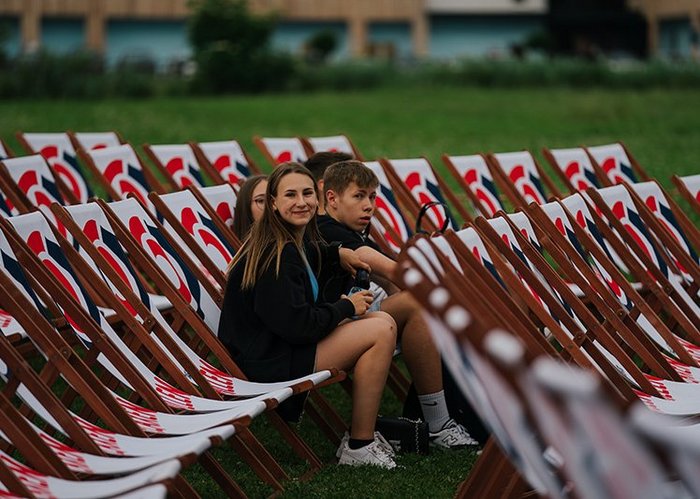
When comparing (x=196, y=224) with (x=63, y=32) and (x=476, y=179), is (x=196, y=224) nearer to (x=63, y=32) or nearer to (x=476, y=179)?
(x=476, y=179)

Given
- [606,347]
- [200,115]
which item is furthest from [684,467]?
[200,115]

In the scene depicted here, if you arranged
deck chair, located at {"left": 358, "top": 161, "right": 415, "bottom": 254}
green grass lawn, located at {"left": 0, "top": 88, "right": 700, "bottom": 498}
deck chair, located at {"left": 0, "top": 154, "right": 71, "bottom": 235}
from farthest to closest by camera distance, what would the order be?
green grass lawn, located at {"left": 0, "top": 88, "right": 700, "bottom": 498} → deck chair, located at {"left": 358, "top": 161, "right": 415, "bottom": 254} → deck chair, located at {"left": 0, "top": 154, "right": 71, "bottom": 235}

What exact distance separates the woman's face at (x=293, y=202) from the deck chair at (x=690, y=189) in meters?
2.75

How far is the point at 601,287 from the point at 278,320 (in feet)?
3.90

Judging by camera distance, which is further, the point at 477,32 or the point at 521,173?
the point at 477,32

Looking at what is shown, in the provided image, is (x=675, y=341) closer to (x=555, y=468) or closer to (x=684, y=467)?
(x=555, y=468)

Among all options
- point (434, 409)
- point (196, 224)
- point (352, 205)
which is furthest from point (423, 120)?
point (434, 409)

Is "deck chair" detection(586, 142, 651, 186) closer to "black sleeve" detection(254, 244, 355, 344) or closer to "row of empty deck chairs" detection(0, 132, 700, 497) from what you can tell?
"row of empty deck chairs" detection(0, 132, 700, 497)

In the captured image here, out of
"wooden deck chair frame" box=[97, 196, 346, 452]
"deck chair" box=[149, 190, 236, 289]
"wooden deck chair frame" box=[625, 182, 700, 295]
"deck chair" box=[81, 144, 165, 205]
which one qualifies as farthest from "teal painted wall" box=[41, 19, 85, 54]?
"wooden deck chair frame" box=[97, 196, 346, 452]

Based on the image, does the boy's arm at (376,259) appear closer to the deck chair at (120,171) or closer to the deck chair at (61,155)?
the deck chair at (120,171)

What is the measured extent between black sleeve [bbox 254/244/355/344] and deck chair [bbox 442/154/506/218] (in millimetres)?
3109

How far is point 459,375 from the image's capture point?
285cm

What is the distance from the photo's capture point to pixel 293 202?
4.84 metres

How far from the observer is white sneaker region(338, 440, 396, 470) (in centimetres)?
486
